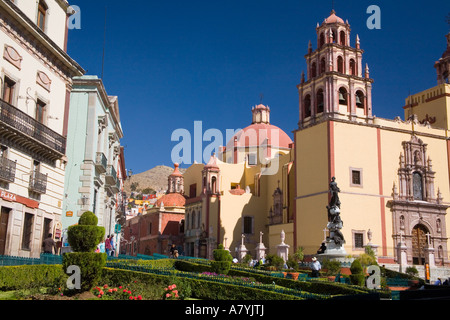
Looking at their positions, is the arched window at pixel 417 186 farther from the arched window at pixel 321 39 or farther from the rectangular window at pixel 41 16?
the rectangular window at pixel 41 16

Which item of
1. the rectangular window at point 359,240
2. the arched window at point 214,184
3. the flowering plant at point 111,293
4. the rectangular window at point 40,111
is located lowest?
the flowering plant at point 111,293

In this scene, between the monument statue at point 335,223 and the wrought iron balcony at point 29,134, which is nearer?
the wrought iron balcony at point 29,134

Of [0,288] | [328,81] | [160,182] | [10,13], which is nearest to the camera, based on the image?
[0,288]

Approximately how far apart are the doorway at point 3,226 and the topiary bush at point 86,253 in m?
5.23

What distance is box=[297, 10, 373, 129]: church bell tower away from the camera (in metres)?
40.8

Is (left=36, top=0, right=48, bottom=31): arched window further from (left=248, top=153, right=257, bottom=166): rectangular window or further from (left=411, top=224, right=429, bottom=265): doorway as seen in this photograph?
(left=248, top=153, right=257, bottom=166): rectangular window

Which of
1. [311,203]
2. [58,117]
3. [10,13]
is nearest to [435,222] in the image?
[311,203]

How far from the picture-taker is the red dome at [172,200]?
62.1 meters

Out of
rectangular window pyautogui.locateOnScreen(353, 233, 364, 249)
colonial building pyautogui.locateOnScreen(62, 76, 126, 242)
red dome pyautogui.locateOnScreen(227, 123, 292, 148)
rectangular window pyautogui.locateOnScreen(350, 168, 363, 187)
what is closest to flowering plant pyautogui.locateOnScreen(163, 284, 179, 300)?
colonial building pyautogui.locateOnScreen(62, 76, 126, 242)

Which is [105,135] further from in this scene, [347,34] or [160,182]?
[160,182]

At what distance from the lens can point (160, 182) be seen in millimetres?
177250

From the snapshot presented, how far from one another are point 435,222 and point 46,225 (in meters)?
32.6

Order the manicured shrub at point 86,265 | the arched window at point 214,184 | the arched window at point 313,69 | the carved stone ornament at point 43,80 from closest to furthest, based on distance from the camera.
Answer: the manicured shrub at point 86,265 → the carved stone ornament at point 43,80 → the arched window at point 313,69 → the arched window at point 214,184

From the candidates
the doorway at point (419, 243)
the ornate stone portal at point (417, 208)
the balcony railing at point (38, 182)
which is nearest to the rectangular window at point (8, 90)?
the balcony railing at point (38, 182)
